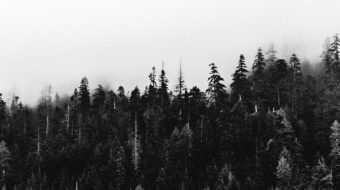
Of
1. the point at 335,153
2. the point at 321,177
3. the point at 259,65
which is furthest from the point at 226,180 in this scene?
the point at 259,65

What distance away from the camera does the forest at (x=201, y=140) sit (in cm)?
7144

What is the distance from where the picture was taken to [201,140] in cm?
8356

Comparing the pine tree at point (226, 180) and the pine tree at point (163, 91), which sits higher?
the pine tree at point (163, 91)

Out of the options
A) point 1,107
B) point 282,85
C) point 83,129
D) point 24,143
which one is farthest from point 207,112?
point 1,107

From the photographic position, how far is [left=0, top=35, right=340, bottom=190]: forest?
71438mm

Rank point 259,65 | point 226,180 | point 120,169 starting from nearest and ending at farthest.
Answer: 1. point 226,180
2. point 120,169
3. point 259,65

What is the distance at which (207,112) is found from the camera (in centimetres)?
9375

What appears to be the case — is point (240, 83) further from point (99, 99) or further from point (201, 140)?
point (99, 99)

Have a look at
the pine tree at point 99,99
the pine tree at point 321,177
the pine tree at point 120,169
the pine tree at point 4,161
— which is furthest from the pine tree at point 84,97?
the pine tree at point 321,177

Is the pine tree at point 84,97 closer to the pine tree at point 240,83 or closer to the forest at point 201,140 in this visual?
the forest at point 201,140

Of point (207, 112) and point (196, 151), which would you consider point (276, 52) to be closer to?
point (207, 112)

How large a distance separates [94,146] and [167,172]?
71.1 ft

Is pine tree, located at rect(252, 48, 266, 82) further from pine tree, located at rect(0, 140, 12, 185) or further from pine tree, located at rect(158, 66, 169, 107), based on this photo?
pine tree, located at rect(0, 140, 12, 185)

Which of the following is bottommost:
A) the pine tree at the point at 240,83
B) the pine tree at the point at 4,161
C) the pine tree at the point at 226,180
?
the pine tree at the point at 226,180
